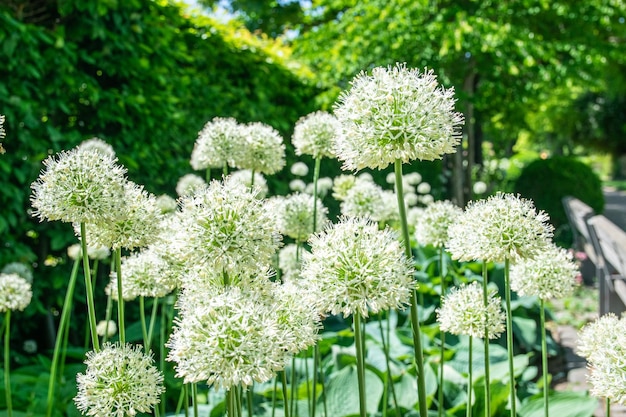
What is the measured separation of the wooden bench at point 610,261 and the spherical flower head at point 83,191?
340 cm

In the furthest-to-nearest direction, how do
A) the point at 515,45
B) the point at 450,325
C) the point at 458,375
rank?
the point at 515,45 < the point at 458,375 < the point at 450,325

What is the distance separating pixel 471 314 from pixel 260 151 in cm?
105

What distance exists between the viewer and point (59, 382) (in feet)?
11.5

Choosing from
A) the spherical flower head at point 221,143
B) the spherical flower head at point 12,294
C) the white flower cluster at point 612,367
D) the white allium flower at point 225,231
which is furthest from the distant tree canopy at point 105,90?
the white flower cluster at point 612,367

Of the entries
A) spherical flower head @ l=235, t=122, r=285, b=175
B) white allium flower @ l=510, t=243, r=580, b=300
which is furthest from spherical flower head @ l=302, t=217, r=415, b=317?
spherical flower head @ l=235, t=122, r=285, b=175

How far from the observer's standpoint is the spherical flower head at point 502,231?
1611 mm

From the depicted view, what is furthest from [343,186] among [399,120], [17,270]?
[17,270]

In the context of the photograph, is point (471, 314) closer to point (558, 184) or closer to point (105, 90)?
point (105, 90)

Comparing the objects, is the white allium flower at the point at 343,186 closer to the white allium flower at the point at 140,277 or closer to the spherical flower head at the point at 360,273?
the white allium flower at the point at 140,277

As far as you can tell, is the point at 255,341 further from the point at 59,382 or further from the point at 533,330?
the point at 533,330

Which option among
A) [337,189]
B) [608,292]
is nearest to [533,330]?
[608,292]

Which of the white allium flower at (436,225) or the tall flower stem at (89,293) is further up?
the white allium flower at (436,225)

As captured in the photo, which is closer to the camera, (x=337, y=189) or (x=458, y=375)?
(x=337, y=189)

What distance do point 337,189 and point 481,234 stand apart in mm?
1255
